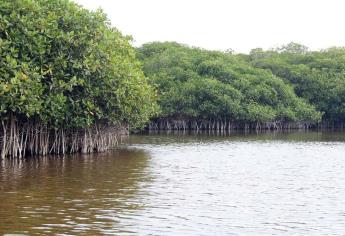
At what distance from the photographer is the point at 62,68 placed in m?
29.8

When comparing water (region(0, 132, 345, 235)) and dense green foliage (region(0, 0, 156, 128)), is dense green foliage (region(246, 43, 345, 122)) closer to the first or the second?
water (region(0, 132, 345, 235))

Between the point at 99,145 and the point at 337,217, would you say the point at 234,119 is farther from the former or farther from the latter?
the point at 337,217

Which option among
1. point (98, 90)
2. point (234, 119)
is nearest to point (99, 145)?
point (98, 90)

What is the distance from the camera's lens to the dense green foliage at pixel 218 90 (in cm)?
6688

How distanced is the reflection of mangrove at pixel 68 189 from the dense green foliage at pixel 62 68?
8.46ft

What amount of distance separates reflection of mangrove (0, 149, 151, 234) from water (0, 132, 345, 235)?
28 mm

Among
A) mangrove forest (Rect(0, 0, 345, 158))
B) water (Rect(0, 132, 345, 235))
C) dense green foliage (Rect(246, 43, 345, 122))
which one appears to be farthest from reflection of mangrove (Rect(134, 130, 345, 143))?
dense green foliage (Rect(246, 43, 345, 122))

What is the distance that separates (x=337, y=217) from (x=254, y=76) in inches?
2336

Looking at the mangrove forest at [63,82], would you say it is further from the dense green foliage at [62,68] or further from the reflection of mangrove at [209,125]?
the reflection of mangrove at [209,125]

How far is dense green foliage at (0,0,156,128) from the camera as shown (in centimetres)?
→ 2705

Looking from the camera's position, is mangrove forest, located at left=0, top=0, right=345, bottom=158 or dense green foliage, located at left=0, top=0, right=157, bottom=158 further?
mangrove forest, located at left=0, top=0, right=345, bottom=158

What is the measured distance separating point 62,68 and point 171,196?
42.8ft

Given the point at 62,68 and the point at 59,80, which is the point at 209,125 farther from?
the point at 59,80

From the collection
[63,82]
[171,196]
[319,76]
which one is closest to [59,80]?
[63,82]
